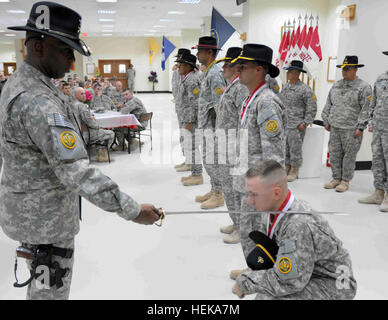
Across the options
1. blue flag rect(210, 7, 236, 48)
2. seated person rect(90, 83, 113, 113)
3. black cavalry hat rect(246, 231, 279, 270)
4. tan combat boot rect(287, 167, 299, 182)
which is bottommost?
tan combat boot rect(287, 167, 299, 182)

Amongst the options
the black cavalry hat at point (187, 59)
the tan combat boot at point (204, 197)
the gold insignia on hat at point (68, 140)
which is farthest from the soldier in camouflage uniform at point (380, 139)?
the gold insignia on hat at point (68, 140)

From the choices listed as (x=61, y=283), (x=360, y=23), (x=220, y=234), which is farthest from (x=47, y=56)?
(x=360, y=23)

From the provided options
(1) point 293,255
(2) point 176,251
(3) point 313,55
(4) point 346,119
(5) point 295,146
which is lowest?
(2) point 176,251

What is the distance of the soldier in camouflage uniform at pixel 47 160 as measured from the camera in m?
1.36

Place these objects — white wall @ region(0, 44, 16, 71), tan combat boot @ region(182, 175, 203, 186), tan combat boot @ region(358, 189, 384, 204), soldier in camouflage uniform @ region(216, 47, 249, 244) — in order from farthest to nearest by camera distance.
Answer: white wall @ region(0, 44, 16, 71) → tan combat boot @ region(182, 175, 203, 186) → tan combat boot @ region(358, 189, 384, 204) → soldier in camouflage uniform @ region(216, 47, 249, 244)

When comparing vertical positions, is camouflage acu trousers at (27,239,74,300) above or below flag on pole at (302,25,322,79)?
below

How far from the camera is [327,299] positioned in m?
1.51

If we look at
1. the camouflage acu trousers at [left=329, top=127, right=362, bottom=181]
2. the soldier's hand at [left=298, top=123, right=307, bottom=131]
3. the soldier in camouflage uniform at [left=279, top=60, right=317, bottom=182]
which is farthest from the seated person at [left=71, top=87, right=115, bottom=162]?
the camouflage acu trousers at [left=329, top=127, right=362, bottom=181]

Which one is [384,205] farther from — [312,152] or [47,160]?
[47,160]

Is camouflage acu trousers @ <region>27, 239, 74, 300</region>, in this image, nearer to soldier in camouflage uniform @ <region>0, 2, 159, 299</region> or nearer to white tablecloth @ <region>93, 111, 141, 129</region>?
soldier in camouflage uniform @ <region>0, 2, 159, 299</region>

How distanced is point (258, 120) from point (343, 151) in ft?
9.78

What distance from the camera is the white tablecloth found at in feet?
20.6

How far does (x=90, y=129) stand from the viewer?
217 inches

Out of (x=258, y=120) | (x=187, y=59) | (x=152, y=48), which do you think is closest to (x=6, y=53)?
(x=152, y=48)
